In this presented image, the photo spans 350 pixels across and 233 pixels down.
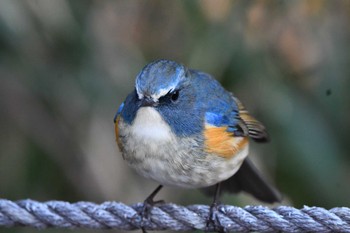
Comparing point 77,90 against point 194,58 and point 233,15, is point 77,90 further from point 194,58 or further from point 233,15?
point 233,15

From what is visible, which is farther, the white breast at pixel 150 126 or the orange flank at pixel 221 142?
the orange flank at pixel 221 142

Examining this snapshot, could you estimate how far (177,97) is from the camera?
4.14m

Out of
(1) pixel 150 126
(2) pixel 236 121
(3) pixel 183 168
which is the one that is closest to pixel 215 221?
(3) pixel 183 168

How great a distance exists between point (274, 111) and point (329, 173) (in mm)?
588

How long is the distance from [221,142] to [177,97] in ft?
1.14

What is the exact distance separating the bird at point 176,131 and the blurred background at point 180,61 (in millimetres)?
996

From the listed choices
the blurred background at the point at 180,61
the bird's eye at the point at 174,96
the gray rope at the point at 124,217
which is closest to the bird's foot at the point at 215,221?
the gray rope at the point at 124,217

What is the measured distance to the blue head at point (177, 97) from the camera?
3.94 metres

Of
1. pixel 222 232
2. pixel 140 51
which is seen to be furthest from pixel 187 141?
pixel 140 51

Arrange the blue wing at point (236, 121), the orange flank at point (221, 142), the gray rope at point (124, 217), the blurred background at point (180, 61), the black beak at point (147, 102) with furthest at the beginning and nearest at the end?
1. the blurred background at point (180, 61)
2. the blue wing at point (236, 121)
3. the orange flank at point (221, 142)
4. the black beak at point (147, 102)
5. the gray rope at point (124, 217)

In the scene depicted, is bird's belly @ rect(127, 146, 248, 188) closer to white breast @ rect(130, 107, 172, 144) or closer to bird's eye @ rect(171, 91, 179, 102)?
white breast @ rect(130, 107, 172, 144)

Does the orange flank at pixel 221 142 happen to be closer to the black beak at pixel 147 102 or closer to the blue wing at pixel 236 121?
the blue wing at pixel 236 121

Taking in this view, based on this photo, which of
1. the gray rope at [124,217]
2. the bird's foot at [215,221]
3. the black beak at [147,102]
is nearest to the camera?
the gray rope at [124,217]

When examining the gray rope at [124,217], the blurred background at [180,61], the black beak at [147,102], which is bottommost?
the gray rope at [124,217]
